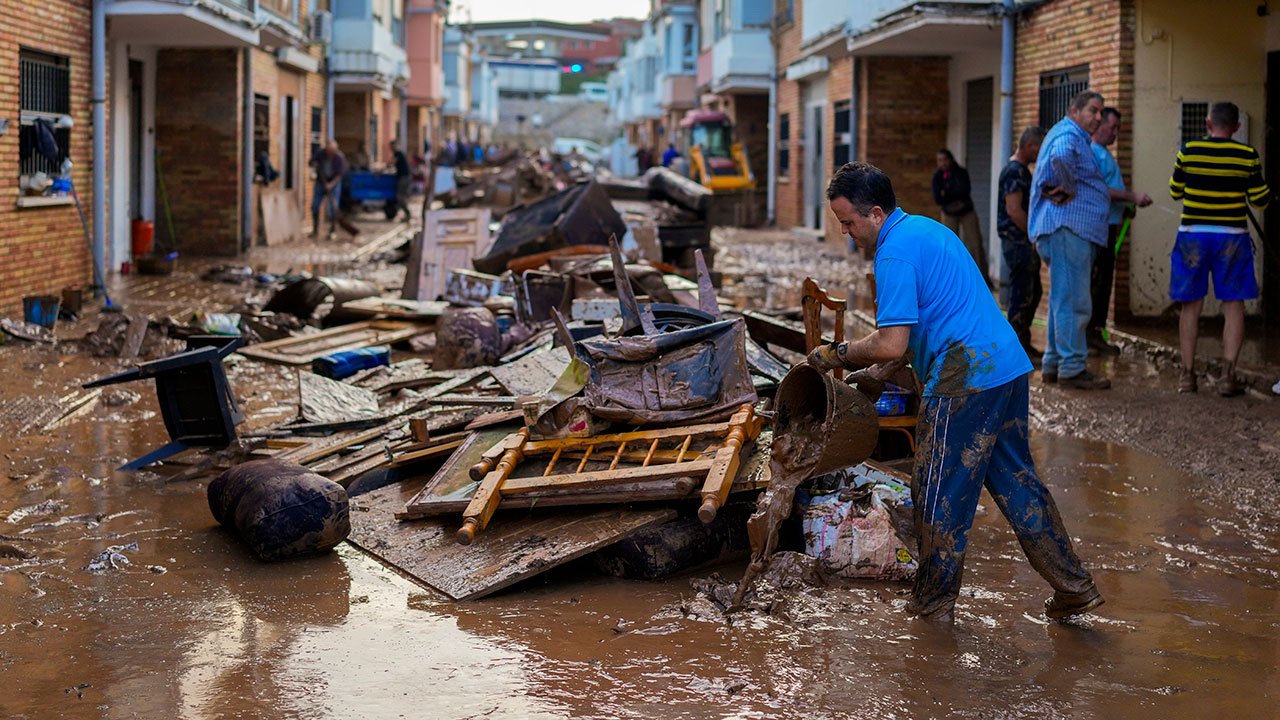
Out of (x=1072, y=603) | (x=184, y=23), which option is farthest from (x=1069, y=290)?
(x=184, y=23)

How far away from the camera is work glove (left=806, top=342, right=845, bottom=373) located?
4.82m

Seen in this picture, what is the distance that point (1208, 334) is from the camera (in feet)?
37.1

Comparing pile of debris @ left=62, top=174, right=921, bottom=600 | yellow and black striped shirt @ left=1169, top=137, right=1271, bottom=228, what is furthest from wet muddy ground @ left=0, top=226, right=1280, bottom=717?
yellow and black striped shirt @ left=1169, top=137, right=1271, bottom=228

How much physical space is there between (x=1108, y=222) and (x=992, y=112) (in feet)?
28.8

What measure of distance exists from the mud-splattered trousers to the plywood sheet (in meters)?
1.15

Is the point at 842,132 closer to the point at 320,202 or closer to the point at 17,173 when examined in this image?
the point at 320,202

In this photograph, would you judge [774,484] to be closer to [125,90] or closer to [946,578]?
[946,578]

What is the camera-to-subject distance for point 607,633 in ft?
16.0

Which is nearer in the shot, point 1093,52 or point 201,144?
point 1093,52

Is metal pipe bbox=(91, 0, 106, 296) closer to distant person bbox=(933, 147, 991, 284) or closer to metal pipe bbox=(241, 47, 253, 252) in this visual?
metal pipe bbox=(241, 47, 253, 252)

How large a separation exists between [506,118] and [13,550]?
87992mm

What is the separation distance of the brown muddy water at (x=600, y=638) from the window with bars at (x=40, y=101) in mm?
8489

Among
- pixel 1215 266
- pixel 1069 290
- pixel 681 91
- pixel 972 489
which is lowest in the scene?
pixel 972 489

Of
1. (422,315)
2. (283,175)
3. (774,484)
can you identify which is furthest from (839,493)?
(283,175)
